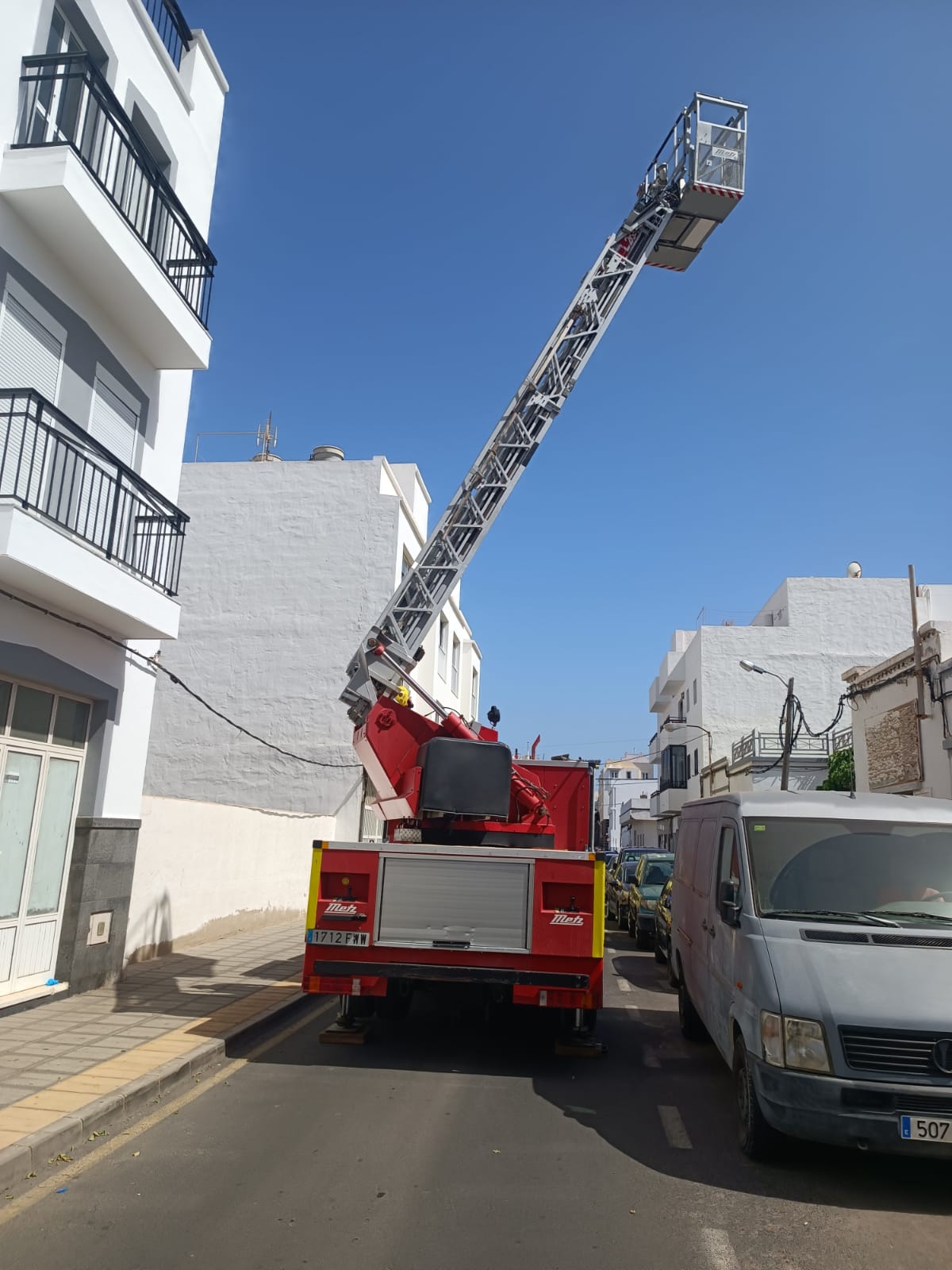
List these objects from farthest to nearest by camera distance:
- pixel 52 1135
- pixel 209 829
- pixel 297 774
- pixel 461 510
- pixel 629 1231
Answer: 1. pixel 297 774
2. pixel 209 829
3. pixel 461 510
4. pixel 52 1135
5. pixel 629 1231

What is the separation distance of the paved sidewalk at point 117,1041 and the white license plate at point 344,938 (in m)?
1.15

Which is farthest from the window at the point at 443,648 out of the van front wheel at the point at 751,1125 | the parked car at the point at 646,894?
the van front wheel at the point at 751,1125

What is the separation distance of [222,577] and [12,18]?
49.1ft

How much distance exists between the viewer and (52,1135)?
5152 mm

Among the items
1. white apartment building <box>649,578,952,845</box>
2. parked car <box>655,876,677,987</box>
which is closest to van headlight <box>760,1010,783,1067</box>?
parked car <box>655,876,677,987</box>

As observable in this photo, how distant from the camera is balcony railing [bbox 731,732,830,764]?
116 ft

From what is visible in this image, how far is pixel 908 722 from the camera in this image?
745 inches

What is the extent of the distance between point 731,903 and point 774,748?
32405 millimetres

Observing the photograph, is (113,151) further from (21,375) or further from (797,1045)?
(797,1045)

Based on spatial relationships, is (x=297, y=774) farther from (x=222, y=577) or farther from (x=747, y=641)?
(x=747, y=641)

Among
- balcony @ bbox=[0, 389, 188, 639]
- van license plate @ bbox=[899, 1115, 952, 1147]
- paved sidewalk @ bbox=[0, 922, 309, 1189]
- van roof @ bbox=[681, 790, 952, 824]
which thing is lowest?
paved sidewalk @ bbox=[0, 922, 309, 1189]

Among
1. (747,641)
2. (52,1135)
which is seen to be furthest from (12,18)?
(747,641)

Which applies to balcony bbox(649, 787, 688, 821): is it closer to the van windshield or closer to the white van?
the white van

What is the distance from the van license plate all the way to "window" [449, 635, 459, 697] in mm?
25440
